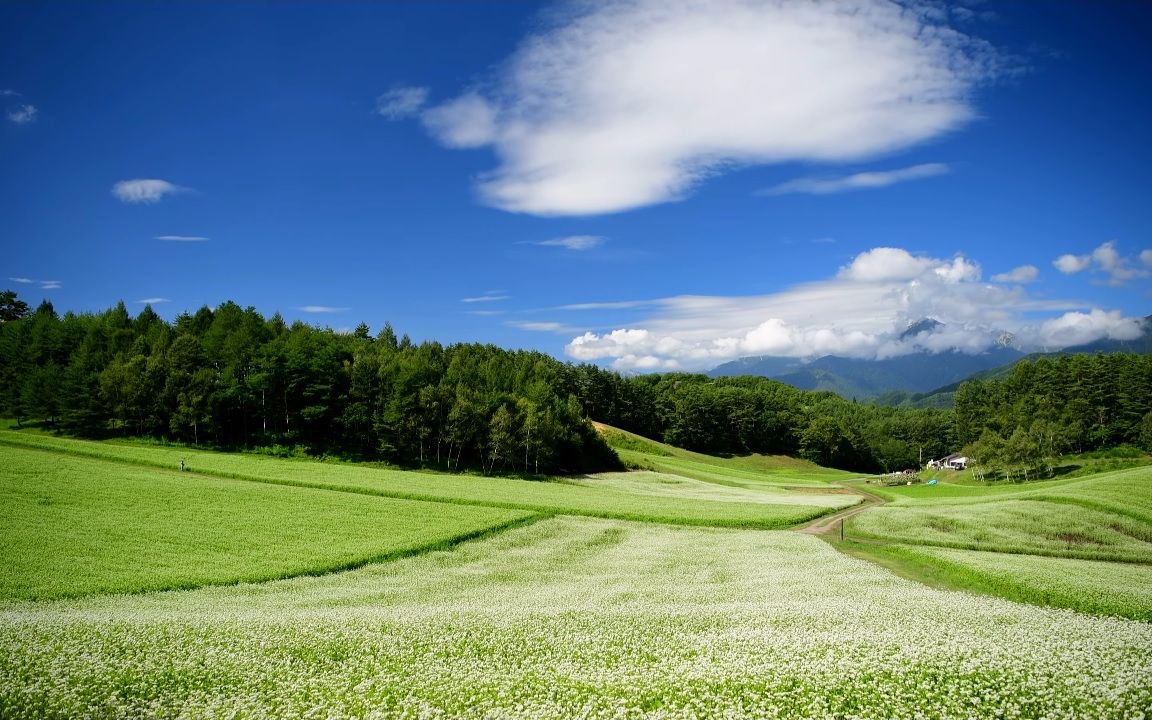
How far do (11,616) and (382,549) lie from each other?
17459 mm

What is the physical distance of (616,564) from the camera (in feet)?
114

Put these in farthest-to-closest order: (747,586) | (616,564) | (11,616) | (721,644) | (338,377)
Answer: (338,377)
(616,564)
(747,586)
(11,616)
(721,644)

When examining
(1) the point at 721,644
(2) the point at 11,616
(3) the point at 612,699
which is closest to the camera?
(3) the point at 612,699

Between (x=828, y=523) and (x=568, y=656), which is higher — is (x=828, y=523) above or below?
below

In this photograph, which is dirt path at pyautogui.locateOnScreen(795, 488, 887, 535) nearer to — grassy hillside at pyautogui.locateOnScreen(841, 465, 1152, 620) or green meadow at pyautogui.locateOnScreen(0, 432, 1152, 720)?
grassy hillside at pyautogui.locateOnScreen(841, 465, 1152, 620)

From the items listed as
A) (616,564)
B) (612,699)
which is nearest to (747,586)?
(616,564)

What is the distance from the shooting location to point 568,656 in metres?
15.7

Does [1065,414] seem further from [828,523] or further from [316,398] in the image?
[316,398]

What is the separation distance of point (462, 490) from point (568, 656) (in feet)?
151

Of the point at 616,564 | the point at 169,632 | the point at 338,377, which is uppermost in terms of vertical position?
the point at 338,377

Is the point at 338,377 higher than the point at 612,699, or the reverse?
the point at 338,377

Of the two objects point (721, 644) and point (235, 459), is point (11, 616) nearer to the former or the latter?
point (721, 644)

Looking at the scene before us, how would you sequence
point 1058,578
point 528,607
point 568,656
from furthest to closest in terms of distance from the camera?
point 1058,578, point 528,607, point 568,656

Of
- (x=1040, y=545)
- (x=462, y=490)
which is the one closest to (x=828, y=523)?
(x=1040, y=545)
